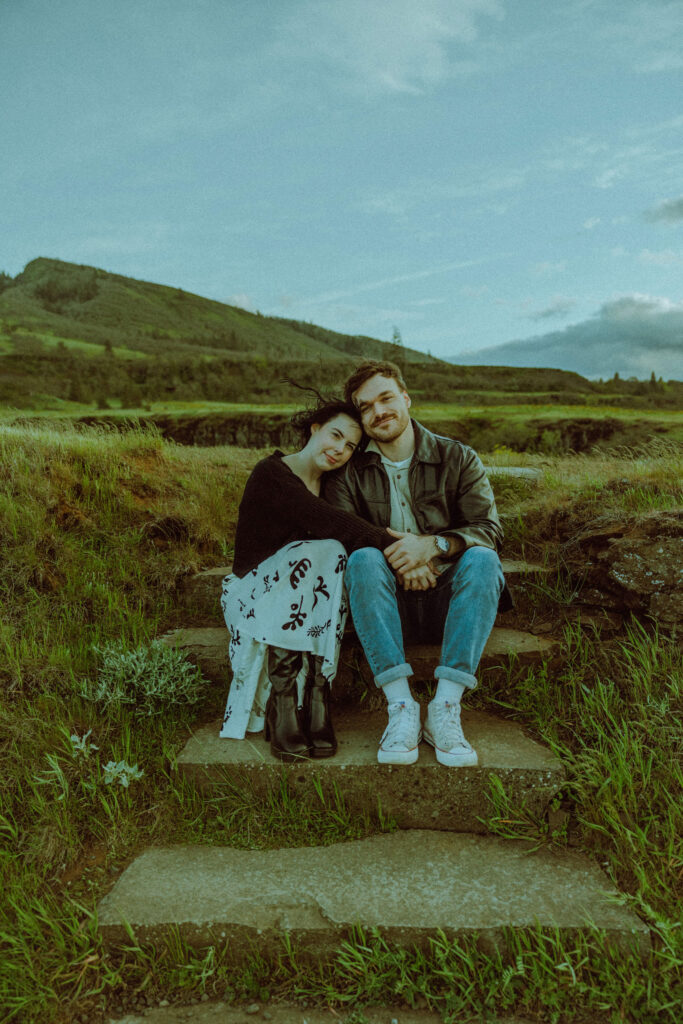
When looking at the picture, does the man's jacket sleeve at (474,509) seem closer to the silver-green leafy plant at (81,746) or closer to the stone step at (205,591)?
the stone step at (205,591)

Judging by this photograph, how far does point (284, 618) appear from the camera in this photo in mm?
3174

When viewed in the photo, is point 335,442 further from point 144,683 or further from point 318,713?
point 144,683

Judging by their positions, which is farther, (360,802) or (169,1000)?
(360,802)

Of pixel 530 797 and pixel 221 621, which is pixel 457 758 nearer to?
pixel 530 797

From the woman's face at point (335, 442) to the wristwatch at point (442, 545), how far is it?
0.70 meters

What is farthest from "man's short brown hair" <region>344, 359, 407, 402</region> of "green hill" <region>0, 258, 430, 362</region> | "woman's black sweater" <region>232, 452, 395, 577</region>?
"green hill" <region>0, 258, 430, 362</region>

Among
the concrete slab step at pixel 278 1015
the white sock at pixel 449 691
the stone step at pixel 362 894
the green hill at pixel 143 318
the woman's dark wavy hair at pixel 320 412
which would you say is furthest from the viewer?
the green hill at pixel 143 318

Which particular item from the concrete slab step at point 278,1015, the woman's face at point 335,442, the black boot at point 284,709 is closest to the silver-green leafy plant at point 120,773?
the black boot at point 284,709

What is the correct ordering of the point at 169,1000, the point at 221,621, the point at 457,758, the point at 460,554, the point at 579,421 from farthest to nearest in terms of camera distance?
the point at 579,421, the point at 221,621, the point at 460,554, the point at 457,758, the point at 169,1000

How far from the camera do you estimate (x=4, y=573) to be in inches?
173

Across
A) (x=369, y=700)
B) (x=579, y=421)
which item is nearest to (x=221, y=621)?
(x=369, y=700)

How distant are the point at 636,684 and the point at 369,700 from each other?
137cm

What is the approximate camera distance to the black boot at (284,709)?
303 cm

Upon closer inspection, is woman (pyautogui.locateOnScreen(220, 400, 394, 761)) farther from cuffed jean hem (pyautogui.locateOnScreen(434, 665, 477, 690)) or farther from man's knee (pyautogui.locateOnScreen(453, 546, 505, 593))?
cuffed jean hem (pyautogui.locateOnScreen(434, 665, 477, 690))
